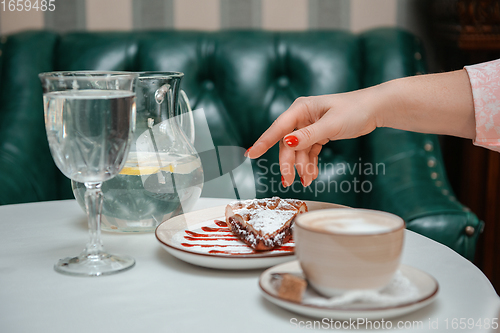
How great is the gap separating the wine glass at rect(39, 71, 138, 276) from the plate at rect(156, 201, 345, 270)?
99mm

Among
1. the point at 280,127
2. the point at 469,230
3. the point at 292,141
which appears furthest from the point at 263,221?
the point at 469,230

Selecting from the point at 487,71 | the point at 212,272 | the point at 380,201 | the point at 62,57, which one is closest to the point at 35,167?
the point at 62,57

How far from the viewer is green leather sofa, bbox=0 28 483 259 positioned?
1656 millimetres

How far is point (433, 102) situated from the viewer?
2.99 ft

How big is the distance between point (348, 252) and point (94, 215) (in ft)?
1.13

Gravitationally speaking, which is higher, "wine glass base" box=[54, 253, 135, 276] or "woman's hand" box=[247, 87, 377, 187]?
"woman's hand" box=[247, 87, 377, 187]

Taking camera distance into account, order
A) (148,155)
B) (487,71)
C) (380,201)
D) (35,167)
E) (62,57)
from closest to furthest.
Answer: (148,155), (487,71), (380,201), (35,167), (62,57)

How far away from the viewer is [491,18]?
5.68 ft

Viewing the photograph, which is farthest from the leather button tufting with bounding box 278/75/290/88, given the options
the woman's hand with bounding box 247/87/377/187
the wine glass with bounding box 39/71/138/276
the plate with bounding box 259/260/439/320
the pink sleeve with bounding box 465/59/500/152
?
the plate with bounding box 259/260/439/320

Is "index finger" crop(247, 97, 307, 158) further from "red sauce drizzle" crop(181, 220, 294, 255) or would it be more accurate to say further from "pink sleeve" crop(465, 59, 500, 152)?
"pink sleeve" crop(465, 59, 500, 152)

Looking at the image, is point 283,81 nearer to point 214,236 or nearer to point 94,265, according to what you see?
point 214,236

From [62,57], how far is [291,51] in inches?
32.5

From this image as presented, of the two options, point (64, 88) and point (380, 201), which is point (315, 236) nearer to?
point (64, 88)

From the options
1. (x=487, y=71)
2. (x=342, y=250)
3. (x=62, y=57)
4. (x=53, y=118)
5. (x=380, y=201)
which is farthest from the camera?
(x=62, y=57)
